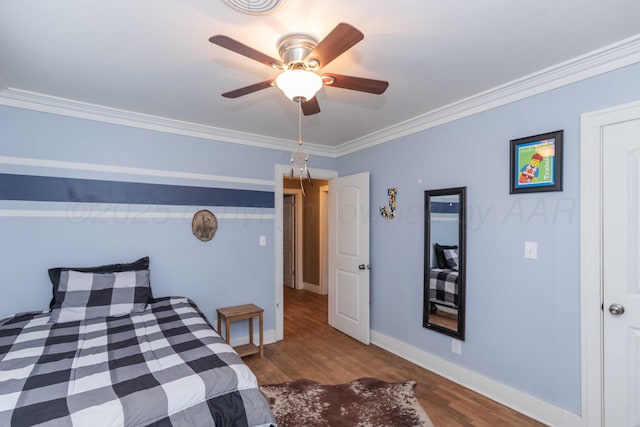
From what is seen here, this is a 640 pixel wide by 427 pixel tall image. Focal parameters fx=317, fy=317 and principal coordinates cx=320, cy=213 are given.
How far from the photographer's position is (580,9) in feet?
5.09

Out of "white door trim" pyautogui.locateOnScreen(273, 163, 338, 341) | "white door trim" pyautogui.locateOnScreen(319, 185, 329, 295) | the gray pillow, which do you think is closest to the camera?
the gray pillow

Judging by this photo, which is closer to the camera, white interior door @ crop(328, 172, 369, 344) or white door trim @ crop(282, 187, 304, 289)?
white interior door @ crop(328, 172, 369, 344)

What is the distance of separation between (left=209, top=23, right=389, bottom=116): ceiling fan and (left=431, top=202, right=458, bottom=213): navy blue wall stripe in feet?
5.00

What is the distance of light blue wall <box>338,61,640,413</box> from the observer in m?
2.12

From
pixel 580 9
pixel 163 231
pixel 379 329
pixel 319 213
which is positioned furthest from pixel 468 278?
pixel 319 213

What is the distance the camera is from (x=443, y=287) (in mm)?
2971

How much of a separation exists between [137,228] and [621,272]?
379 centimetres

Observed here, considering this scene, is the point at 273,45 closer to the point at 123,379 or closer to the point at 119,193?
the point at 123,379

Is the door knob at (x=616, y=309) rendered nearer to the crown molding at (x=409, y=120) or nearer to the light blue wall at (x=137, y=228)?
the crown molding at (x=409, y=120)

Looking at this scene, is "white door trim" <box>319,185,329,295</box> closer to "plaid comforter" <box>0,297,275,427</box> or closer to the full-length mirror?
the full-length mirror

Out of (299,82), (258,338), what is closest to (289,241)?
(258,338)

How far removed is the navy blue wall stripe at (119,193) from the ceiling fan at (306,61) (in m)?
1.80

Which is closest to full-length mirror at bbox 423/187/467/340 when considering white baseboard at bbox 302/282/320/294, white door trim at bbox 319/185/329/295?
white door trim at bbox 319/185/329/295

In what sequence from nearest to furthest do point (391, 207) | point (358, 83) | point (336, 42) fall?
1. point (336, 42)
2. point (358, 83)
3. point (391, 207)
